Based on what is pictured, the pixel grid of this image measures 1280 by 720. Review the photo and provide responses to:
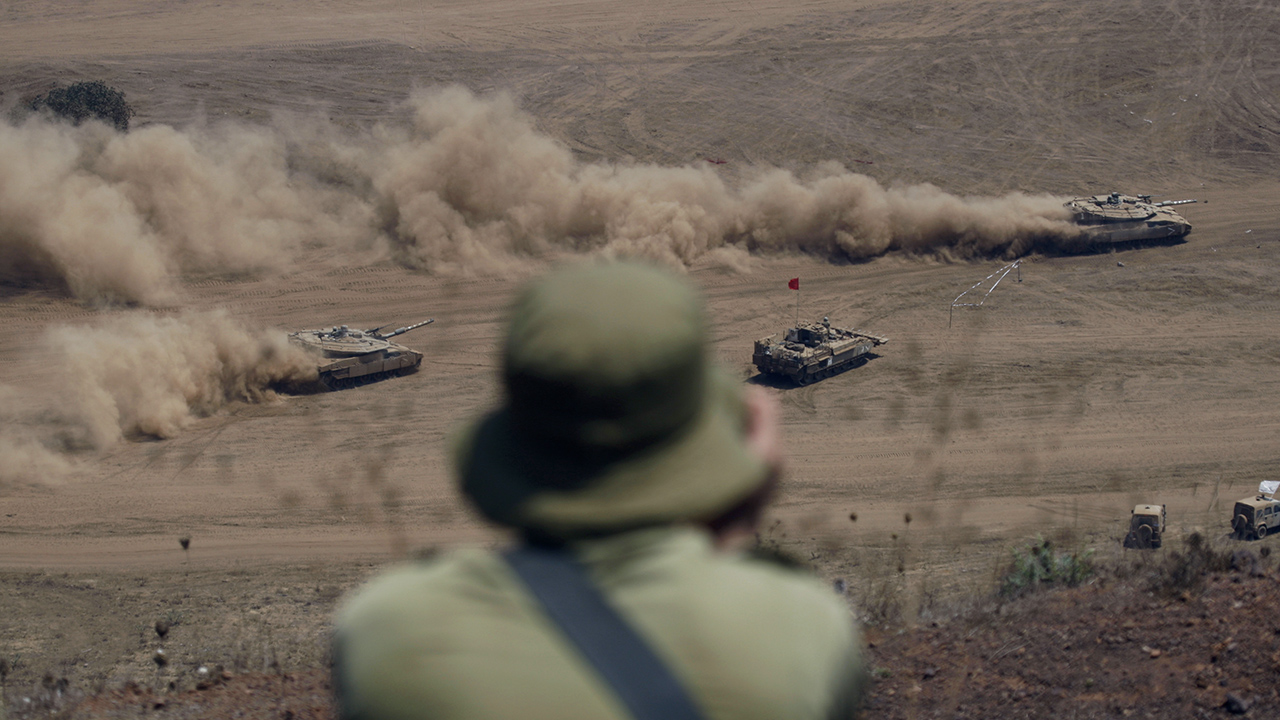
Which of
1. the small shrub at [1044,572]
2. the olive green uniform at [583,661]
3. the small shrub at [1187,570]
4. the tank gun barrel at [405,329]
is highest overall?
the olive green uniform at [583,661]

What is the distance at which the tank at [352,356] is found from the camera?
25.3 meters

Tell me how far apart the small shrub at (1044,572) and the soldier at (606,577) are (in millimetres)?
11074

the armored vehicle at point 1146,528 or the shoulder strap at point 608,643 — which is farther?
the armored vehicle at point 1146,528

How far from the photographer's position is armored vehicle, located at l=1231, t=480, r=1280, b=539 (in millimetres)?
17438

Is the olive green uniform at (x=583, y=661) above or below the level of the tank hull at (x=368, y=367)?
above

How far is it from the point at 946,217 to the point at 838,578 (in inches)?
778

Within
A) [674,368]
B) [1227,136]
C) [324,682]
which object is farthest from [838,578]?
[1227,136]

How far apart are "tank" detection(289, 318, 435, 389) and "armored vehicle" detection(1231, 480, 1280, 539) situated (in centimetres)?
1688

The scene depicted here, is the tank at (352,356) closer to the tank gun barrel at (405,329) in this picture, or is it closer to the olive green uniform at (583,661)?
the tank gun barrel at (405,329)

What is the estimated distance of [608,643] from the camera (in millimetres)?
1716

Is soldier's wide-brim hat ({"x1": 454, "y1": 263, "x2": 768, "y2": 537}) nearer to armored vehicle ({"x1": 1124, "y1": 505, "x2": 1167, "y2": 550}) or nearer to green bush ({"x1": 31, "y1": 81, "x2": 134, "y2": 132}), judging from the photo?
armored vehicle ({"x1": 1124, "y1": 505, "x2": 1167, "y2": 550})

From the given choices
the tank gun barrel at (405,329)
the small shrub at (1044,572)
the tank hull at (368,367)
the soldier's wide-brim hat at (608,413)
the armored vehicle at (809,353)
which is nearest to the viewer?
the soldier's wide-brim hat at (608,413)

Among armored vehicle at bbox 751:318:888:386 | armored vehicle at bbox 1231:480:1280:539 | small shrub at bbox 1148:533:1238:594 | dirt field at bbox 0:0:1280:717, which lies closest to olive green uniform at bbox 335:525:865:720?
dirt field at bbox 0:0:1280:717

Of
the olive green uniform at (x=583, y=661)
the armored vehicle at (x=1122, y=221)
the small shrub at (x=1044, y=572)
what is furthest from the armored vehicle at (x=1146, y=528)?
the armored vehicle at (x=1122, y=221)
